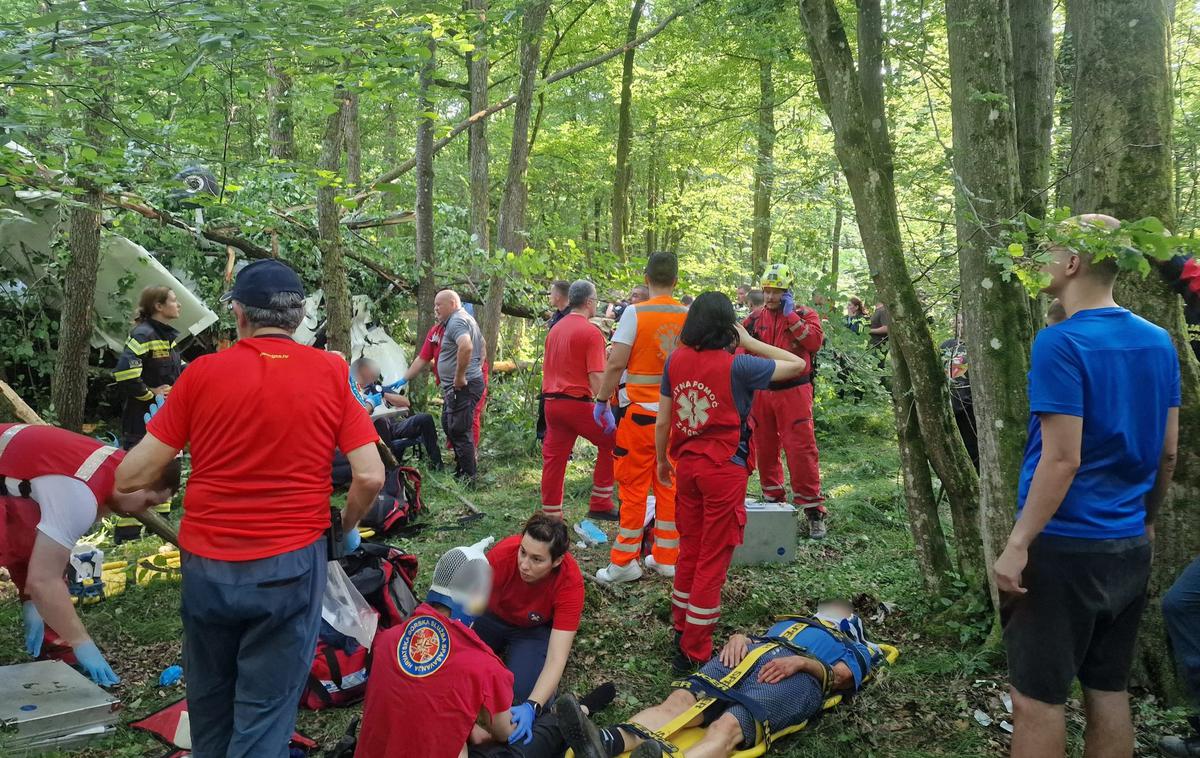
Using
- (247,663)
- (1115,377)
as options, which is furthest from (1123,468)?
(247,663)

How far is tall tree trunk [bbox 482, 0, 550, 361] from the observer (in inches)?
363

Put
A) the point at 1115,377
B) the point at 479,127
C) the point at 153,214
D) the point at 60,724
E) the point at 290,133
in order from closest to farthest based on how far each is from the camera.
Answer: the point at 1115,377
the point at 60,724
the point at 153,214
the point at 479,127
the point at 290,133

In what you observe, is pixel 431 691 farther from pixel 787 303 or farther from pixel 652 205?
pixel 652 205

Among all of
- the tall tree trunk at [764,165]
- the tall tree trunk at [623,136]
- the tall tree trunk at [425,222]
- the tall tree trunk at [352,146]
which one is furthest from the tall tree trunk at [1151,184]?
the tall tree trunk at [623,136]

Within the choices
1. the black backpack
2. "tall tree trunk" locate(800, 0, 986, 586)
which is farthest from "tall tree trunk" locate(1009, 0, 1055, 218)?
the black backpack

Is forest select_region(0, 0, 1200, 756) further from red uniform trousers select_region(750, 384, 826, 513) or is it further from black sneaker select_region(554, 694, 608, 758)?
black sneaker select_region(554, 694, 608, 758)

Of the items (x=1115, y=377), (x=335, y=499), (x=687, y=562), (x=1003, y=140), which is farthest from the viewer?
(x=335, y=499)

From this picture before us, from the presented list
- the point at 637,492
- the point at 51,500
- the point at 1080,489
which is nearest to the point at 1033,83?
the point at 1080,489

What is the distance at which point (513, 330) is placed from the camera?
1289 cm

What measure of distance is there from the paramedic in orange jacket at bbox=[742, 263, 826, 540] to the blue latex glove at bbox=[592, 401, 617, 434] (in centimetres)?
127

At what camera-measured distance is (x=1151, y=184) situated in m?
3.39

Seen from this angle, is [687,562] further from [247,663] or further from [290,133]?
[290,133]

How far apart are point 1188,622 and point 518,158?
8372 millimetres

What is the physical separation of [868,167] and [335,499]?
5121 mm
